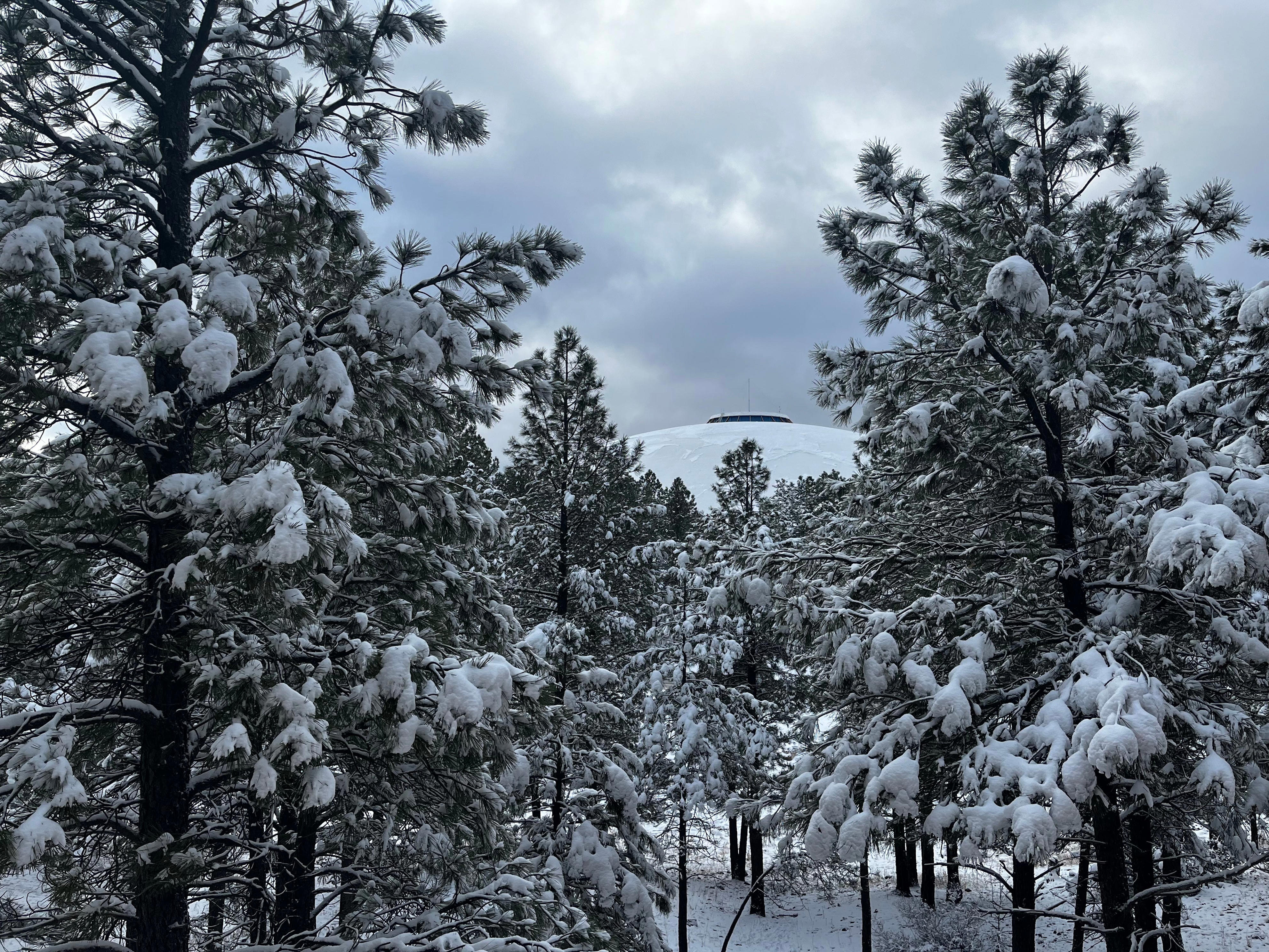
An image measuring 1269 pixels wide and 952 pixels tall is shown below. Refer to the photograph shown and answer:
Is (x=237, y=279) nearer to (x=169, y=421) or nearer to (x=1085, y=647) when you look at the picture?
(x=169, y=421)

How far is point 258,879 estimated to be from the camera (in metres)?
5.45

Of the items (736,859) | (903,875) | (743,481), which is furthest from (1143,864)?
(736,859)

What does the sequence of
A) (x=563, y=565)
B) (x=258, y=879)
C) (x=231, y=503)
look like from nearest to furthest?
(x=231, y=503), (x=258, y=879), (x=563, y=565)

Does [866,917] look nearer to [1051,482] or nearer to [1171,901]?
[1171,901]

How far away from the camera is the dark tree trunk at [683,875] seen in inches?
684

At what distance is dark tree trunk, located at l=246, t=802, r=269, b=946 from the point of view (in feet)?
16.7

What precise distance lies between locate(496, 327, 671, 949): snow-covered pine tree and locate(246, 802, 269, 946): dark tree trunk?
3956 millimetres

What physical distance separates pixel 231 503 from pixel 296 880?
3650 millimetres

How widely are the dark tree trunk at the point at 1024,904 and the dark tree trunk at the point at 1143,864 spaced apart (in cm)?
102

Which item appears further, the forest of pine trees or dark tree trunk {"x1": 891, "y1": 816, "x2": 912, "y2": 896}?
dark tree trunk {"x1": 891, "y1": 816, "x2": 912, "y2": 896}

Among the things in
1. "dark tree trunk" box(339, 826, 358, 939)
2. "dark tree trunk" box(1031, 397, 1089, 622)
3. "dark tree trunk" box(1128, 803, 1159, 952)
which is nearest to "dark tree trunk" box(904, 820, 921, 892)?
"dark tree trunk" box(1128, 803, 1159, 952)

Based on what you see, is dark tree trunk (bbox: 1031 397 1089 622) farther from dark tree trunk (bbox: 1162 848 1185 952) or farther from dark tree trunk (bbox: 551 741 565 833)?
dark tree trunk (bbox: 551 741 565 833)

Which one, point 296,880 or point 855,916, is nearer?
point 296,880

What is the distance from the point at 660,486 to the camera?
119ft
